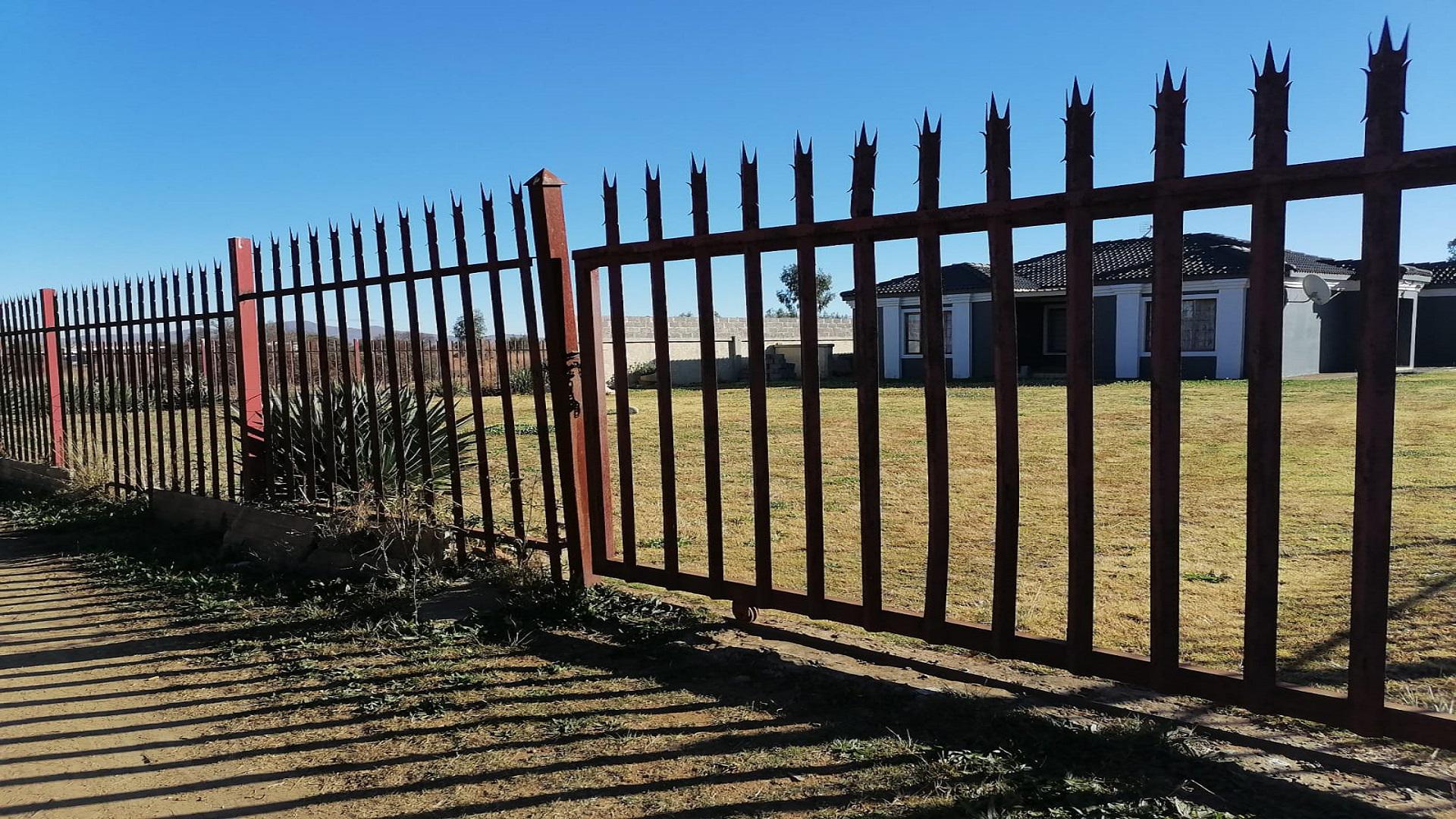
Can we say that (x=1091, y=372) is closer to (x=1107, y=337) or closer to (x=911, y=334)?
(x=1107, y=337)

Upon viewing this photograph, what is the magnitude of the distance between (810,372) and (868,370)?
9.9 inches

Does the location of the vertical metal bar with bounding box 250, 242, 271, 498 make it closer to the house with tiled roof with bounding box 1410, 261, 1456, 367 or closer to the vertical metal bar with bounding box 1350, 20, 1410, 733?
the vertical metal bar with bounding box 1350, 20, 1410, 733

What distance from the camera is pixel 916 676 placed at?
363 cm

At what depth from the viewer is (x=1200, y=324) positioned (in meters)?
24.8

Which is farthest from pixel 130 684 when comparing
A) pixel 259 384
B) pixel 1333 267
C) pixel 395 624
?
pixel 1333 267

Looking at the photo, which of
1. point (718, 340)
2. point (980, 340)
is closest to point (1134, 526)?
point (980, 340)

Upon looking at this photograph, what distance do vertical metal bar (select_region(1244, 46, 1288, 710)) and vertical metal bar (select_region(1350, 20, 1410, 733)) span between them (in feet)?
0.65

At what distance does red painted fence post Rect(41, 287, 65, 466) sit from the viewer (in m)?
9.38

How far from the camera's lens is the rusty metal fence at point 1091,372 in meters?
2.52

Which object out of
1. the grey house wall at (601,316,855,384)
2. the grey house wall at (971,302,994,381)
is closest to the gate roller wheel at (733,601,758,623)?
the grey house wall at (971,302,994,381)

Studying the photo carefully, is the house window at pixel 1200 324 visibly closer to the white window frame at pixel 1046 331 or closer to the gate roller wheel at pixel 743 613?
the white window frame at pixel 1046 331

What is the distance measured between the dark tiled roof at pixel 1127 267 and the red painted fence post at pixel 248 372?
17.7 meters

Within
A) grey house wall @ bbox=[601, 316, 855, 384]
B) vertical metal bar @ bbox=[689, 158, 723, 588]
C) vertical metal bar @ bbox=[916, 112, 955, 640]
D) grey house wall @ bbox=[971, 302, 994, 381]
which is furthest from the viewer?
grey house wall @ bbox=[601, 316, 855, 384]

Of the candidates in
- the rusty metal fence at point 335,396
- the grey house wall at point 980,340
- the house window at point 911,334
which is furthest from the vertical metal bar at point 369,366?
the house window at point 911,334
